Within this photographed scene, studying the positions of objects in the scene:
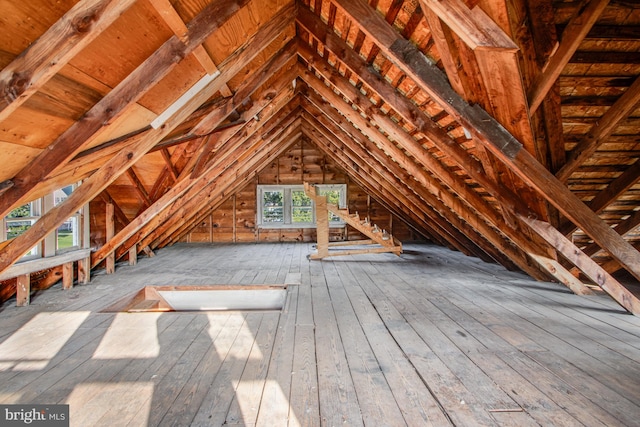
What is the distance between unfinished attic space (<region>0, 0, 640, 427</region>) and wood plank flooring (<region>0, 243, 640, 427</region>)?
2 cm

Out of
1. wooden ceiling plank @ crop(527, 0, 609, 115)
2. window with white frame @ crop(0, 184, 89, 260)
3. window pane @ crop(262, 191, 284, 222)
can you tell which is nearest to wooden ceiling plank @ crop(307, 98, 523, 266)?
wooden ceiling plank @ crop(527, 0, 609, 115)

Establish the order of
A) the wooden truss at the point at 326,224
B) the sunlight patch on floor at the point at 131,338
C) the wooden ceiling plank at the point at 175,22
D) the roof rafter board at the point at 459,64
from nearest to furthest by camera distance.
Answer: the wooden ceiling plank at the point at 175,22 → the roof rafter board at the point at 459,64 → the sunlight patch on floor at the point at 131,338 → the wooden truss at the point at 326,224

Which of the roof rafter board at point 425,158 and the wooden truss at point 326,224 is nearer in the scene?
the roof rafter board at point 425,158

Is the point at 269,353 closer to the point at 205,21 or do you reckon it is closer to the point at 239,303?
the point at 205,21

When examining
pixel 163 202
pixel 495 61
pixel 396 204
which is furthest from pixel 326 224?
pixel 495 61

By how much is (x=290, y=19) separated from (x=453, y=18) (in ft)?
5.59

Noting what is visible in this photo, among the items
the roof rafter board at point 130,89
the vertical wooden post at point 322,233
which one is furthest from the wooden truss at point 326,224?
the roof rafter board at point 130,89

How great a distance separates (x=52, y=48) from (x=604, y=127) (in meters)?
3.55

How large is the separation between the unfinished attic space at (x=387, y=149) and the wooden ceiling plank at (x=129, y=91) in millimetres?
12

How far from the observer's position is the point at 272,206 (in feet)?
30.1

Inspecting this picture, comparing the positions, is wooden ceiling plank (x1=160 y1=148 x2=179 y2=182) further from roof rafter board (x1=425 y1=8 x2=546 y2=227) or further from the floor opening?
roof rafter board (x1=425 y1=8 x2=546 y2=227)

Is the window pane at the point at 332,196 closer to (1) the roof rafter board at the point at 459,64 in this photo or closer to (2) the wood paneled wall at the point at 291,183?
(2) the wood paneled wall at the point at 291,183

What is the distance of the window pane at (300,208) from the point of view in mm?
9227

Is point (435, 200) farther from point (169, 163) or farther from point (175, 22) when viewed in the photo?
point (175, 22)
